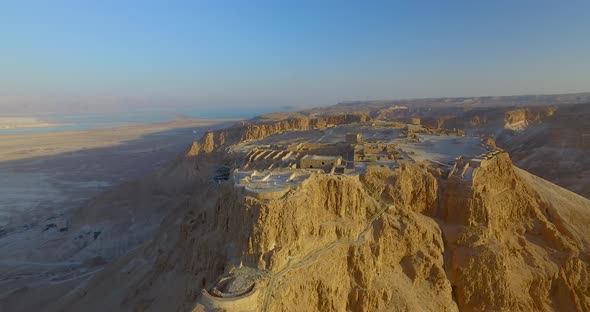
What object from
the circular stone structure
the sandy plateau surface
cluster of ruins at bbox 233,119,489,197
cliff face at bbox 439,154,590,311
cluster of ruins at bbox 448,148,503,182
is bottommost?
the sandy plateau surface

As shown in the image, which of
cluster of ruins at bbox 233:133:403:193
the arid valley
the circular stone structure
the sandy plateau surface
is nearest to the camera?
the circular stone structure

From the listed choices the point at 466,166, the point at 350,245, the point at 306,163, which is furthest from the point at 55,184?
the point at 466,166

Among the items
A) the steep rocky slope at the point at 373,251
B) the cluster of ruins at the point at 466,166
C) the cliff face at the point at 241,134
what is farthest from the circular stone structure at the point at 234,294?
the cliff face at the point at 241,134

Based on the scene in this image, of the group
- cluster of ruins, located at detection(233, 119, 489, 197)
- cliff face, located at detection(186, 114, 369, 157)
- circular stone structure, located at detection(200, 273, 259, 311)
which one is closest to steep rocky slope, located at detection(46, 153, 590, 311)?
circular stone structure, located at detection(200, 273, 259, 311)

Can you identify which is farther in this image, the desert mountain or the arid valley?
the arid valley

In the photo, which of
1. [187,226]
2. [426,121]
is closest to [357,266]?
[187,226]

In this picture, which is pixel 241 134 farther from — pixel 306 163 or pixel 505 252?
pixel 505 252

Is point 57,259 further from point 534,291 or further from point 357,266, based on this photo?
point 534,291

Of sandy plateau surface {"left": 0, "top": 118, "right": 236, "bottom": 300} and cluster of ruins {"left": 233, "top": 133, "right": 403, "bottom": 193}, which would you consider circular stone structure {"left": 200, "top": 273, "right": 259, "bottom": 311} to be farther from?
sandy plateau surface {"left": 0, "top": 118, "right": 236, "bottom": 300}
